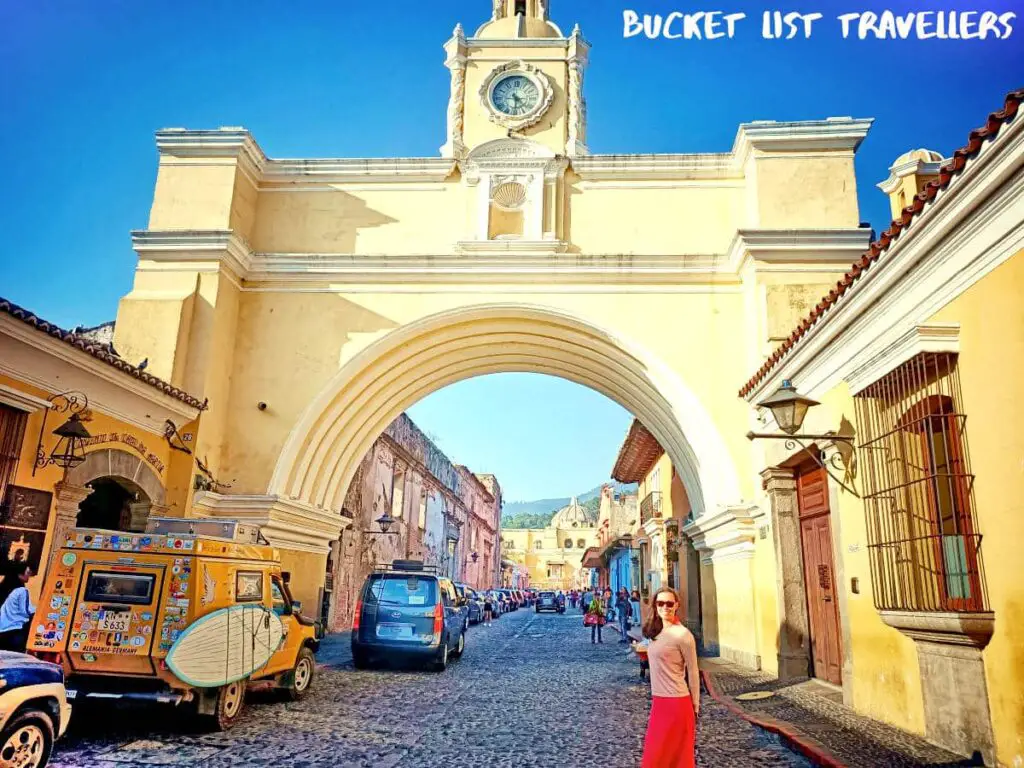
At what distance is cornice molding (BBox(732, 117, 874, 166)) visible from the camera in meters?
14.6

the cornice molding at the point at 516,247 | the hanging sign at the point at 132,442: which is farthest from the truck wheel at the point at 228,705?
the cornice molding at the point at 516,247

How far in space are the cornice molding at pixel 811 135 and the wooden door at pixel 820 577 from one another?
6942mm

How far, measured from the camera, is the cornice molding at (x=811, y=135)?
14555 mm

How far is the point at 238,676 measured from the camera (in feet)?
24.9

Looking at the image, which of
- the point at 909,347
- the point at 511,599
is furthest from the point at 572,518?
the point at 909,347

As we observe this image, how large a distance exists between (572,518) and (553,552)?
9800mm

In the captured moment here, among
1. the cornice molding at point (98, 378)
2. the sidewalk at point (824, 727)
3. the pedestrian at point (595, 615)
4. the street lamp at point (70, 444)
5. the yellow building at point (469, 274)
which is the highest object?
the yellow building at point (469, 274)

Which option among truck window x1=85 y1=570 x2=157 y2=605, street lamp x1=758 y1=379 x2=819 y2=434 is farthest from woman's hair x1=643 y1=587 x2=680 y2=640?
truck window x1=85 y1=570 x2=157 y2=605

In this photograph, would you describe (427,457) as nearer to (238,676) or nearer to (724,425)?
(724,425)

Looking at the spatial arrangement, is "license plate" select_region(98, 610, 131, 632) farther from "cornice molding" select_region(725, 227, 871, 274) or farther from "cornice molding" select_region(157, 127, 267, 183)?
"cornice molding" select_region(725, 227, 871, 274)

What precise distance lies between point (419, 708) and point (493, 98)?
478 inches

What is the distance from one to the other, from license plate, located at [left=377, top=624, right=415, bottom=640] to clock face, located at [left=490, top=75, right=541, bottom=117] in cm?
1020

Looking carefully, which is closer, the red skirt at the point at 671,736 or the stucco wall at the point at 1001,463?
the red skirt at the point at 671,736

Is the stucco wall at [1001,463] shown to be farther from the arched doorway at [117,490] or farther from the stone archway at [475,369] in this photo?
the arched doorway at [117,490]
